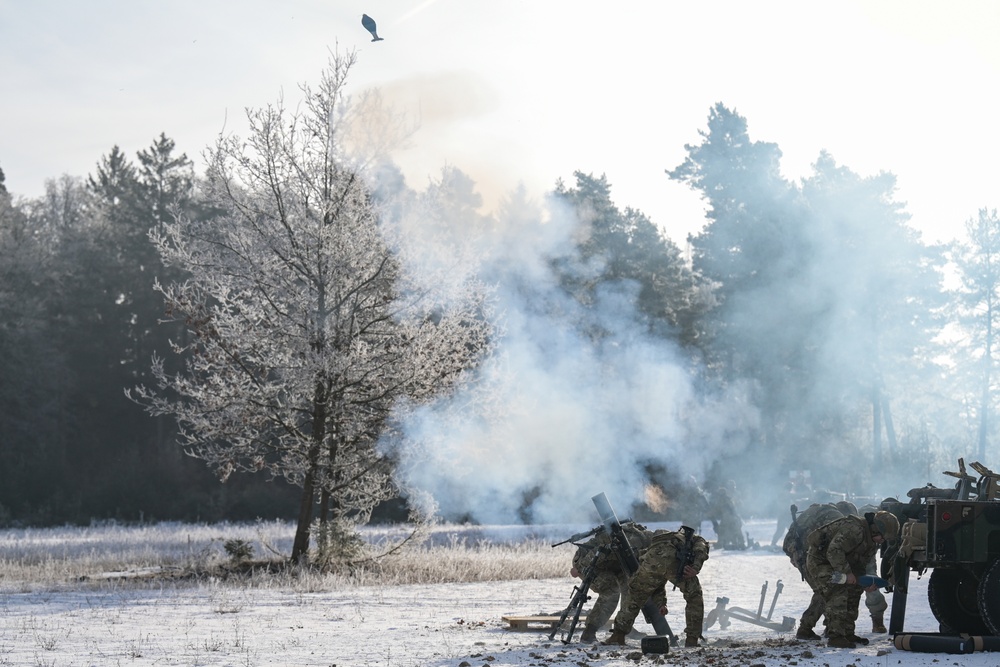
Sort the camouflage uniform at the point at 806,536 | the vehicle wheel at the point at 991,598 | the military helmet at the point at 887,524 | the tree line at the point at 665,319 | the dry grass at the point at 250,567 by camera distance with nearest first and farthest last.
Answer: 1. the vehicle wheel at the point at 991,598
2. the military helmet at the point at 887,524
3. the camouflage uniform at the point at 806,536
4. the dry grass at the point at 250,567
5. the tree line at the point at 665,319

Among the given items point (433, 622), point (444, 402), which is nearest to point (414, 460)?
point (444, 402)

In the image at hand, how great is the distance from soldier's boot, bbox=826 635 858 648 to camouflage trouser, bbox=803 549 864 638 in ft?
0.11

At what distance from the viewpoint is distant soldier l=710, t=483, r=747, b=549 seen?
2808 centimetres

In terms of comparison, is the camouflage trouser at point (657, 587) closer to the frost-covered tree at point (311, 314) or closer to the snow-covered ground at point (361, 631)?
the snow-covered ground at point (361, 631)

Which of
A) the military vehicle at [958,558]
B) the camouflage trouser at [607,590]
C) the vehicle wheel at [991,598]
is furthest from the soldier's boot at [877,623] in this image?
the camouflage trouser at [607,590]

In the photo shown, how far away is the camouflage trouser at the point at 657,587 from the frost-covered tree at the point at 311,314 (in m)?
9.13

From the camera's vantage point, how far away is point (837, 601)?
494 inches

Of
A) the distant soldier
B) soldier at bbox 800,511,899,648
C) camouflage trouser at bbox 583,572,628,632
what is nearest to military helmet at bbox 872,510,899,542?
soldier at bbox 800,511,899,648

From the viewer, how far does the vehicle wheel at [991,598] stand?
39.5ft

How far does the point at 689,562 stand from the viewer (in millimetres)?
A: 12547

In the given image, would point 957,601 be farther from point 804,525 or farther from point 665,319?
point 665,319

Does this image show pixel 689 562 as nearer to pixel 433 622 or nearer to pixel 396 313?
pixel 433 622

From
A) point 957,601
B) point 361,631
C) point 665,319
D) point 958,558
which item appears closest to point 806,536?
point 957,601

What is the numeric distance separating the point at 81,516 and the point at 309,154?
28.1 m
